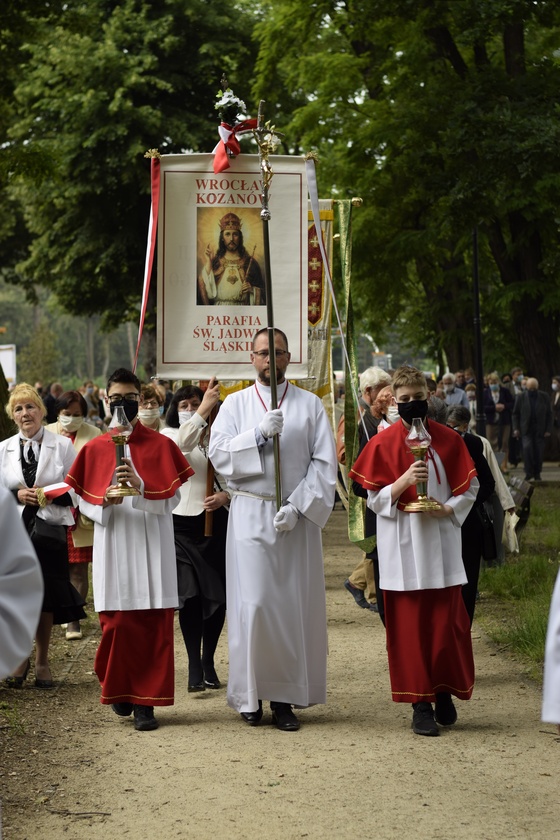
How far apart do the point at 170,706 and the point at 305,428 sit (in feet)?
6.16

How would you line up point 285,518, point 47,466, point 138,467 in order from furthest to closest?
1. point 47,466
2. point 138,467
3. point 285,518

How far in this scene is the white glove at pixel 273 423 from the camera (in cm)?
759

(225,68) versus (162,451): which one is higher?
(225,68)

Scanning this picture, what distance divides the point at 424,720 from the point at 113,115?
26.1 meters

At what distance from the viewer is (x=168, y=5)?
33.1 m

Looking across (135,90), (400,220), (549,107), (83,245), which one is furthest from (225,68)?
(549,107)

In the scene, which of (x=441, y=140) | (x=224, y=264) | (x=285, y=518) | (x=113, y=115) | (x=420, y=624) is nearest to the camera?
(x=420, y=624)

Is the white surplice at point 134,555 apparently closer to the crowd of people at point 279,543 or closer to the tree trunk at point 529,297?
the crowd of people at point 279,543

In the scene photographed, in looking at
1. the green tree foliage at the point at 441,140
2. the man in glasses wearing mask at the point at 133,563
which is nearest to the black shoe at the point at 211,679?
the man in glasses wearing mask at the point at 133,563

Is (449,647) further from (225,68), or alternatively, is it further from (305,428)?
(225,68)

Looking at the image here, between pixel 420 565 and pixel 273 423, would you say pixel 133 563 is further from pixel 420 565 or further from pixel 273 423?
pixel 420 565

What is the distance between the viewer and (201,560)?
8.85 m

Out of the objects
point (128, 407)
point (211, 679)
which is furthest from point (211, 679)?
point (128, 407)

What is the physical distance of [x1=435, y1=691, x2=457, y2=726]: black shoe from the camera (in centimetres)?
747
